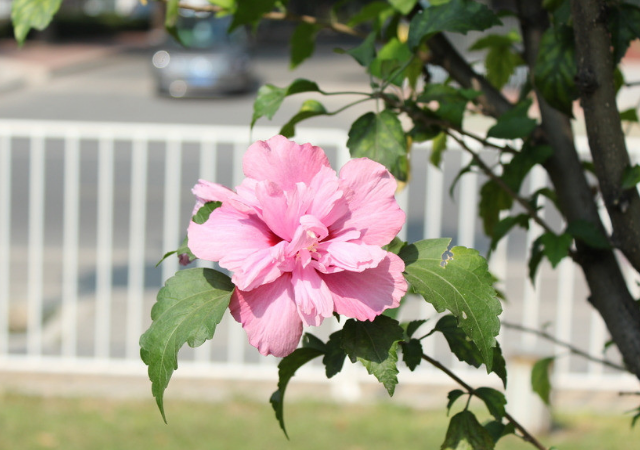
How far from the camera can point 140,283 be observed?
15.8 feet

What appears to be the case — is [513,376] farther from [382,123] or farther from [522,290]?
[382,123]

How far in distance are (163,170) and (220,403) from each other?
18.8 ft

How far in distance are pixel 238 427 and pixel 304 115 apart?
3263 millimetres

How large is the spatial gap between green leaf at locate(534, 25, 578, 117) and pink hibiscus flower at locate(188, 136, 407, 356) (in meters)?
0.44

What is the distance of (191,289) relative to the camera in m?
0.72

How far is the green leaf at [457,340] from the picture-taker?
89 centimetres

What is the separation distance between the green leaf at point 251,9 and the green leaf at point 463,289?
588mm

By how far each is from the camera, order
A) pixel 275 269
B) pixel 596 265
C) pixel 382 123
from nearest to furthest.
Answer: pixel 275 269, pixel 382 123, pixel 596 265

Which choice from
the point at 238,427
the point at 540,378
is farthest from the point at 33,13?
the point at 238,427

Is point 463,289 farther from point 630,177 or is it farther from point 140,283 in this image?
point 140,283

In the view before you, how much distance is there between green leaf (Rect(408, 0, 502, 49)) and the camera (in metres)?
0.99

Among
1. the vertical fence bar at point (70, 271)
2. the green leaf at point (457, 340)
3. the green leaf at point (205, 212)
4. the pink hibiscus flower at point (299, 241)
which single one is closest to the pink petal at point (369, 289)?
the pink hibiscus flower at point (299, 241)

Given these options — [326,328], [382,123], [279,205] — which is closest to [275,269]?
[279,205]

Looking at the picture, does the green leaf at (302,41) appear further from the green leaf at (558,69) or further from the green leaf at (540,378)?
the green leaf at (540,378)
